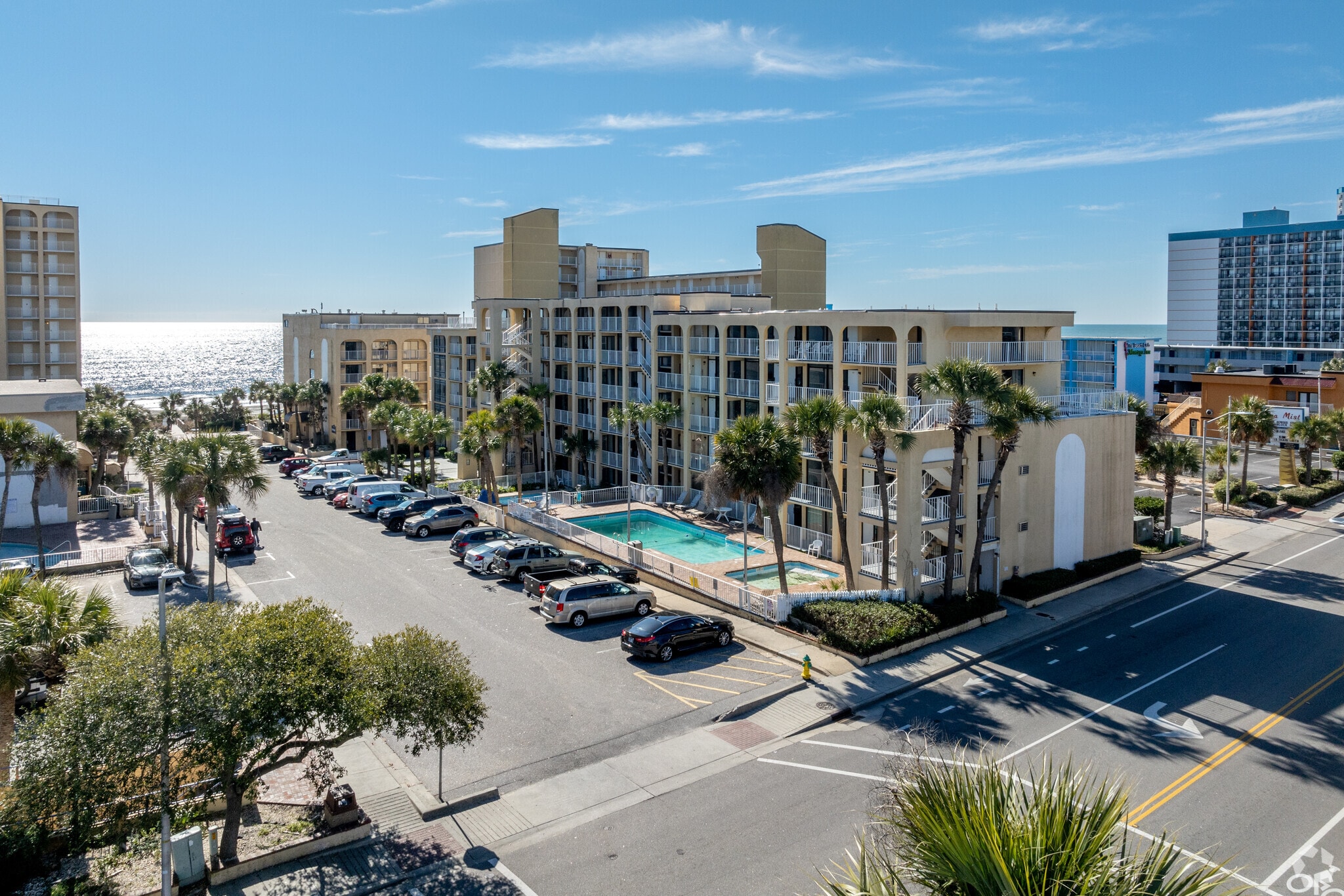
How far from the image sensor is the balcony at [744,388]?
44.2 metres

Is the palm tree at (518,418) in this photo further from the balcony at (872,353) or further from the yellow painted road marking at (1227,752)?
the yellow painted road marking at (1227,752)

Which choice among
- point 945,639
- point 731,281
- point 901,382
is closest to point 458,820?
point 945,639

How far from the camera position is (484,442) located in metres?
49.2

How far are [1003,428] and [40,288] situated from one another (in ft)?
239

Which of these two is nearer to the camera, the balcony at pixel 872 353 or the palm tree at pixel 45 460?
the palm tree at pixel 45 460

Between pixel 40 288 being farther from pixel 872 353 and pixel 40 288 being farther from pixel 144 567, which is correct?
pixel 872 353

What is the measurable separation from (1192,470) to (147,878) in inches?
1841

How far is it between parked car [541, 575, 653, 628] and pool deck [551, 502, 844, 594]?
3.65m

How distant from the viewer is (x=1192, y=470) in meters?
45.3

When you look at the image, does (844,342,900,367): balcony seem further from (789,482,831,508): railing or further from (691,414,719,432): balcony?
(691,414,719,432): balcony

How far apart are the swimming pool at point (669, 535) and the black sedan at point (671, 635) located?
9817 millimetres

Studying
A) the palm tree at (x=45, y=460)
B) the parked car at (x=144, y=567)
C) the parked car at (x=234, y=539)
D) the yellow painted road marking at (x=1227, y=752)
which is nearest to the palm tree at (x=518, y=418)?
the parked car at (x=234, y=539)

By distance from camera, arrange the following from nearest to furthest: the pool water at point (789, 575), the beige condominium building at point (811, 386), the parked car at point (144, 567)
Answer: the beige condominium building at point (811, 386), the parked car at point (144, 567), the pool water at point (789, 575)

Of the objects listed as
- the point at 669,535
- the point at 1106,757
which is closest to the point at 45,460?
the point at 669,535
